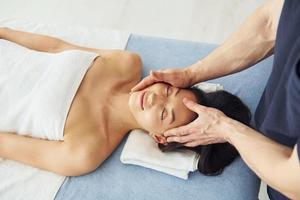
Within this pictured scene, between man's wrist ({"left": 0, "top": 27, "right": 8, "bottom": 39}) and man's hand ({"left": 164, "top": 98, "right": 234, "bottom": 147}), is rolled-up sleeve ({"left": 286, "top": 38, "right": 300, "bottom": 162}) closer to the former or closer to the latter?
man's hand ({"left": 164, "top": 98, "right": 234, "bottom": 147})

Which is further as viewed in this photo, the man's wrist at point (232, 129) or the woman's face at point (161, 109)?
the woman's face at point (161, 109)

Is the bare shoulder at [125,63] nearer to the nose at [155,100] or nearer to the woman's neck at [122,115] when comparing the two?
the woman's neck at [122,115]

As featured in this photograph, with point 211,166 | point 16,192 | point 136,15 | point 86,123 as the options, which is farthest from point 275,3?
point 136,15

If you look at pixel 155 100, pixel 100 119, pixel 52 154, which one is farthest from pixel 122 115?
pixel 52 154

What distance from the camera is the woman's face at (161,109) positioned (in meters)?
1.48

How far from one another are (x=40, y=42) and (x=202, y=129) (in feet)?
3.08

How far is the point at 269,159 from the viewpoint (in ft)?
3.25

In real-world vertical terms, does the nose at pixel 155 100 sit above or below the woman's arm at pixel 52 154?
above

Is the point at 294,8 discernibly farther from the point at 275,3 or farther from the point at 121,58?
the point at 121,58

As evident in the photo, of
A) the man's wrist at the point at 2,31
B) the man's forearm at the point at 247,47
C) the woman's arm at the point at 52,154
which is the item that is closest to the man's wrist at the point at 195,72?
the man's forearm at the point at 247,47

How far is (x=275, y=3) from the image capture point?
4.09 feet

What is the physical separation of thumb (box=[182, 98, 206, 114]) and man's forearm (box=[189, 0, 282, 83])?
0.39ft

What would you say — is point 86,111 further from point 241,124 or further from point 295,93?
point 295,93

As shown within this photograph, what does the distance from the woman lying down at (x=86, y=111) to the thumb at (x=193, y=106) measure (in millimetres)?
53
